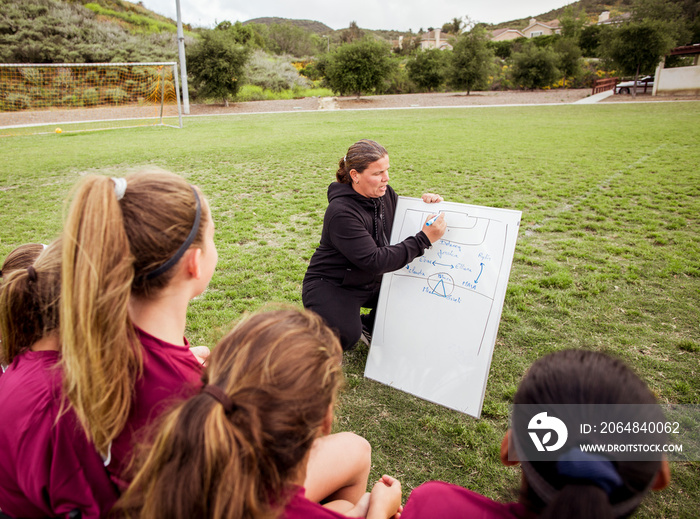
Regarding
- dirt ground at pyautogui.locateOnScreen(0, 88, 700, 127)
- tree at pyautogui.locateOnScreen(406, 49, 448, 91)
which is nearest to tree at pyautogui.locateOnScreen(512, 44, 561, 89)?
dirt ground at pyautogui.locateOnScreen(0, 88, 700, 127)

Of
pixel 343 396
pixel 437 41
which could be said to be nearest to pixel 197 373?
pixel 343 396

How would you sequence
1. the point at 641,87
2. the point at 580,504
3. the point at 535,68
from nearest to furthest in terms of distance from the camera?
the point at 580,504 → the point at 641,87 → the point at 535,68

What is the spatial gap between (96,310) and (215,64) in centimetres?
2761

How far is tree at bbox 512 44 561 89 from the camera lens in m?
30.5

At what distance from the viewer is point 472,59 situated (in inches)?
1163

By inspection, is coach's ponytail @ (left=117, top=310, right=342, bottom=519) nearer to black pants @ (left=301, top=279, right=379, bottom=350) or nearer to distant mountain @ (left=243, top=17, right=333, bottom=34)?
black pants @ (left=301, top=279, right=379, bottom=350)

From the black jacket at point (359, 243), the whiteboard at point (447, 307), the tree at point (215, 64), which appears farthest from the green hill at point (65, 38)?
the whiteboard at point (447, 307)

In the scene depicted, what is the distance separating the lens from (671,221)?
5488mm

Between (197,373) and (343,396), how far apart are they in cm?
157

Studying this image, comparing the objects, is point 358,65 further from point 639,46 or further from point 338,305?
point 338,305

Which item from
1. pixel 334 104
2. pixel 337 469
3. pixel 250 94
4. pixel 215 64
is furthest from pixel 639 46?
pixel 337 469

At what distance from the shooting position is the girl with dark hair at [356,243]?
2605 millimetres

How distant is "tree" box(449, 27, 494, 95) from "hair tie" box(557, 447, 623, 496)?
3237cm

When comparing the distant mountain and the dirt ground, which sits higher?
the distant mountain
